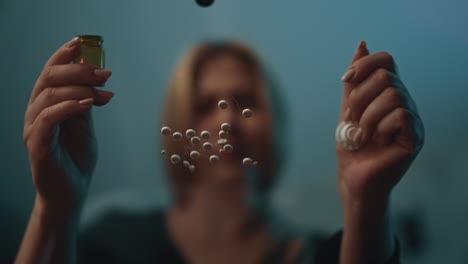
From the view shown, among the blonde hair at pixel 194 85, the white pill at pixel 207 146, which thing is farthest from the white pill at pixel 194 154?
the blonde hair at pixel 194 85

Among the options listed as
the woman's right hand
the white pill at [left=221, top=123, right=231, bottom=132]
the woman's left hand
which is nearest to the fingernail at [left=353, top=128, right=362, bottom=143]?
the woman's left hand

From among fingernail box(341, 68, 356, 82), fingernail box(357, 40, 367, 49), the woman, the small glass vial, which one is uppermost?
fingernail box(357, 40, 367, 49)

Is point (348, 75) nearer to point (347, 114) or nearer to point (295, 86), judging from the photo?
point (347, 114)

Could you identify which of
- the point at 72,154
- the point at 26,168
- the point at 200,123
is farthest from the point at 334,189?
the point at 26,168

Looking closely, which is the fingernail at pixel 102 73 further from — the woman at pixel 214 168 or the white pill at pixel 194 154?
the white pill at pixel 194 154

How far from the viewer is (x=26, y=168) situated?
68 centimetres

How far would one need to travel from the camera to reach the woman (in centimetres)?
46

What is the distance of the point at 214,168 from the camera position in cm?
65

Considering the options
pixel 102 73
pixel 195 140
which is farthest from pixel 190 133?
pixel 102 73

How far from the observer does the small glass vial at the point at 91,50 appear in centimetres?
48

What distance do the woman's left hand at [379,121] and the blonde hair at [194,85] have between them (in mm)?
163

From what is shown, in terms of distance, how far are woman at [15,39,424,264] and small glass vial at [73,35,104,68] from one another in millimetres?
17

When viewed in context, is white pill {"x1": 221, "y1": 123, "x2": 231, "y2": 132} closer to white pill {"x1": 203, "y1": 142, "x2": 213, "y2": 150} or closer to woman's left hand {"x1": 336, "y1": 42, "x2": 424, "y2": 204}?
white pill {"x1": 203, "y1": 142, "x2": 213, "y2": 150}

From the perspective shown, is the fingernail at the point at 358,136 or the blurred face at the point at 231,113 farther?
the blurred face at the point at 231,113
